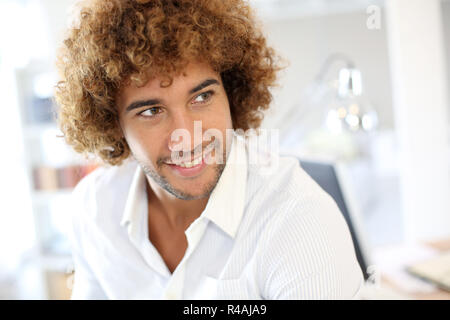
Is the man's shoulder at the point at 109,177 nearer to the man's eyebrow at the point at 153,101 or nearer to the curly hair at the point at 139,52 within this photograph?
the curly hair at the point at 139,52

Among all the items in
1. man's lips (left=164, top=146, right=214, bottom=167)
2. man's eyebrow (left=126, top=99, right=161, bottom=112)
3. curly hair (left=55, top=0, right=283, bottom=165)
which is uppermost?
curly hair (left=55, top=0, right=283, bottom=165)

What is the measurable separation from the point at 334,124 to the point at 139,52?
1.86 ft

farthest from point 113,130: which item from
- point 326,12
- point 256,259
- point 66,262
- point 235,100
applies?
point 326,12

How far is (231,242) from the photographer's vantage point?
0.83m

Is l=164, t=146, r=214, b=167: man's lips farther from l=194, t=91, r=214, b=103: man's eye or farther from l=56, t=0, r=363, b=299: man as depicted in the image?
l=194, t=91, r=214, b=103: man's eye

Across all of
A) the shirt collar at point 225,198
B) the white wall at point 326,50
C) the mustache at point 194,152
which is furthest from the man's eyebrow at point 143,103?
the white wall at point 326,50

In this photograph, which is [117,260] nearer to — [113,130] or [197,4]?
[113,130]

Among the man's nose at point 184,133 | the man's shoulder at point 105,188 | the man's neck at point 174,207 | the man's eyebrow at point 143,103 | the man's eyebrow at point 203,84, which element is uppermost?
the man's eyebrow at point 203,84

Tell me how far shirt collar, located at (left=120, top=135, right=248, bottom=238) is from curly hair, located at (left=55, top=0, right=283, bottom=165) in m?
0.14

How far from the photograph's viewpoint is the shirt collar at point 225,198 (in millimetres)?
822

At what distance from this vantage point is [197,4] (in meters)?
0.78

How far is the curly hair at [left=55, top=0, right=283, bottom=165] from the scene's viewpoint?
0.73 m

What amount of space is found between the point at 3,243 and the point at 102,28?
192 cm

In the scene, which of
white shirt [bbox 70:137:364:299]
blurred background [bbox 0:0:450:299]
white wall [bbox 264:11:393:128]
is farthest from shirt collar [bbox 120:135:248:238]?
white wall [bbox 264:11:393:128]
